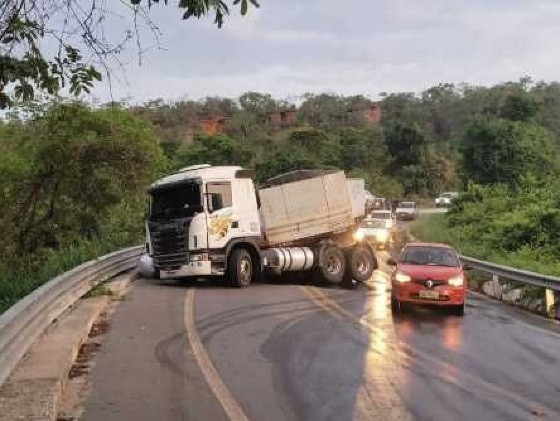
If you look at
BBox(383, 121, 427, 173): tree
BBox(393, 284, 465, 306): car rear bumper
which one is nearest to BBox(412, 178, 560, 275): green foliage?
BBox(393, 284, 465, 306): car rear bumper

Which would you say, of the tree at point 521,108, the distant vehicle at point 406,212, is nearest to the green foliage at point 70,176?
the distant vehicle at point 406,212

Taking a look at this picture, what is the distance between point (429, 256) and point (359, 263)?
16.7 feet

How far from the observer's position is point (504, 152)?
5875 cm

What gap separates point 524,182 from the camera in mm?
47438

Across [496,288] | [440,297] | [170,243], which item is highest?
[170,243]

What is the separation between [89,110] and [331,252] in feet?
38.2

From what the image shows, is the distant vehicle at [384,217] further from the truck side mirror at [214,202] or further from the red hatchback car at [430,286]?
the red hatchback car at [430,286]

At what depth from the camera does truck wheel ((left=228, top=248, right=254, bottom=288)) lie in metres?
19.6

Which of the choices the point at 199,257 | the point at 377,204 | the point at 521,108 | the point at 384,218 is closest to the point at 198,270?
the point at 199,257

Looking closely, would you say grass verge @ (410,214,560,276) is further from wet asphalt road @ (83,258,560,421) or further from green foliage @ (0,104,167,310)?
green foliage @ (0,104,167,310)

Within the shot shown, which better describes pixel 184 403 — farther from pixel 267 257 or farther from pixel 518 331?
pixel 267 257

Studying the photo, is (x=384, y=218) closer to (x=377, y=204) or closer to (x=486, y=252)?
(x=377, y=204)

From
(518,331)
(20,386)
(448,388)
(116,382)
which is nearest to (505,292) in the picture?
(518,331)

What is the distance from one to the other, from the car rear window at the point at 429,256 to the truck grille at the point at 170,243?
225 inches
